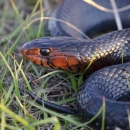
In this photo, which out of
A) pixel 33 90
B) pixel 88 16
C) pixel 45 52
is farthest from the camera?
pixel 88 16

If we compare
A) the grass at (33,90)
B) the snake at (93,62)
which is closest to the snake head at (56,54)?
the snake at (93,62)

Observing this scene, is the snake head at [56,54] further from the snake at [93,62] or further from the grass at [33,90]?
the grass at [33,90]

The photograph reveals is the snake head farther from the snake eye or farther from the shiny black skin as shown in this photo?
the shiny black skin

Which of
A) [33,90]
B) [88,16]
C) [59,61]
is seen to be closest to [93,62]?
[59,61]

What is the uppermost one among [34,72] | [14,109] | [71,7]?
[71,7]

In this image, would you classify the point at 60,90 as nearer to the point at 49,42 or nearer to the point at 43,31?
the point at 49,42

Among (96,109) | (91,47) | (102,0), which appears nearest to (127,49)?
(91,47)

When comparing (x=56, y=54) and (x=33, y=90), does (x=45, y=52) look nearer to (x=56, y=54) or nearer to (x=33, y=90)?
(x=56, y=54)
